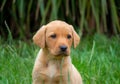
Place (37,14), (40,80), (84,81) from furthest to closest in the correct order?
1. (37,14)
2. (84,81)
3. (40,80)

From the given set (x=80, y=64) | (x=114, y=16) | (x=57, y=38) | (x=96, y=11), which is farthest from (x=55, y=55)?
(x=114, y=16)

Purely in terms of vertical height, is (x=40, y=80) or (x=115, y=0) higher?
(x=115, y=0)

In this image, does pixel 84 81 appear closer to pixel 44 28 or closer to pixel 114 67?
pixel 114 67

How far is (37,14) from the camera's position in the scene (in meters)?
→ 8.49

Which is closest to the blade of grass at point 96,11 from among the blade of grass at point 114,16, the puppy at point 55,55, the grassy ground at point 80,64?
the blade of grass at point 114,16

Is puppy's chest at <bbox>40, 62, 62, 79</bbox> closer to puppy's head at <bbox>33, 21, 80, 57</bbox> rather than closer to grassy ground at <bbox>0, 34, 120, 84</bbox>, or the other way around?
puppy's head at <bbox>33, 21, 80, 57</bbox>

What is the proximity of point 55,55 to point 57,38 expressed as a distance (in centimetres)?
17

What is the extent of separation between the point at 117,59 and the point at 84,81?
101cm

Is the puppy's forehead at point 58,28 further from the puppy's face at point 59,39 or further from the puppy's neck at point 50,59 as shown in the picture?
the puppy's neck at point 50,59

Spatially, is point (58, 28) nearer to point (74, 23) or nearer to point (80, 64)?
point (80, 64)

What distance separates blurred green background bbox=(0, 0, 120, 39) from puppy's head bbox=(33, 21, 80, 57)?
3.22 m

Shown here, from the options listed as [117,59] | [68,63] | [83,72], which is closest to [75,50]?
[117,59]

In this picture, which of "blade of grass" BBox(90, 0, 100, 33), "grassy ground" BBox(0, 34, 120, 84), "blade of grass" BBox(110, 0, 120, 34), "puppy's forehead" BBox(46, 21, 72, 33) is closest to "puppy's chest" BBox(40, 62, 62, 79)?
"puppy's forehead" BBox(46, 21, 72, 33)

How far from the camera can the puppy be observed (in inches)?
187
